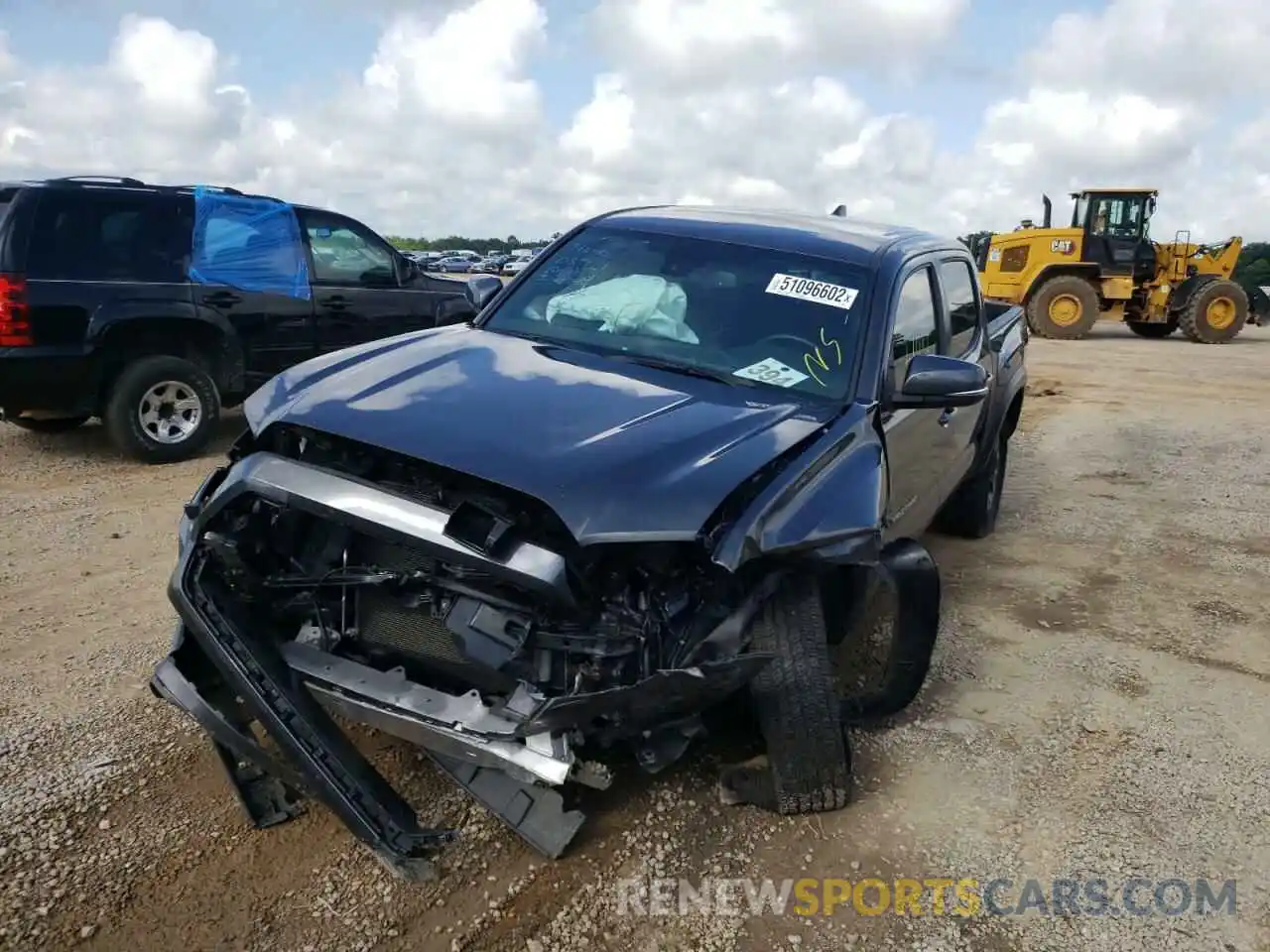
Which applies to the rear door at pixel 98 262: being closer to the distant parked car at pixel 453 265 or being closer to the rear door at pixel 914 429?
the rear door at pixel 914 429

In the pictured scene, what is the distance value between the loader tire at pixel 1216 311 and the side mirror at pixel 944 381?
1691 centimetres

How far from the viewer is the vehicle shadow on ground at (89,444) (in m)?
6.82

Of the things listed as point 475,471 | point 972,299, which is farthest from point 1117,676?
point 475,471

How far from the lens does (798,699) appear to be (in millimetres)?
2721

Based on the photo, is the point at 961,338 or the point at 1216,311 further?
the point at 1216,311

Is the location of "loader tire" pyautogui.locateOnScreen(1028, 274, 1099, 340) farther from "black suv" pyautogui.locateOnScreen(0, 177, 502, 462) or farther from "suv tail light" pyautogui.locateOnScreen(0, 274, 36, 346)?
"suv tail light" pyautogui.locateOnScreen(0, 274, 36, 346)

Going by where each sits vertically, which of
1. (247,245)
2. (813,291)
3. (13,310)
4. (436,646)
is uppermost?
(247,245)

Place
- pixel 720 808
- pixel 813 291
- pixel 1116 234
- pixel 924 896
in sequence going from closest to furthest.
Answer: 1. pixel 924 896
2. pixel 720 808
3. pixel 813 291
4. pixel 1116 234

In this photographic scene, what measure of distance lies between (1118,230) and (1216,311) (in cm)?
235

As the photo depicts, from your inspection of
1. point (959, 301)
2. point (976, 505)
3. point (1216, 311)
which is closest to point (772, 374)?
point (959, 301)

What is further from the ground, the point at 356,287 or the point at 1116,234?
the point at 1116,234

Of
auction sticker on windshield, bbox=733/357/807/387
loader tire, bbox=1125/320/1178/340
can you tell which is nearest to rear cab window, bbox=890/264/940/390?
auction sticker on windshield, bbox=733/357/807/387

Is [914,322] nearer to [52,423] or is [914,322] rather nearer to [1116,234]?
[52,423]

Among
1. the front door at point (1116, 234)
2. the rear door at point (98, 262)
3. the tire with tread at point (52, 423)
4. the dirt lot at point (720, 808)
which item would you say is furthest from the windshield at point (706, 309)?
the front door at point (1116, 234)
